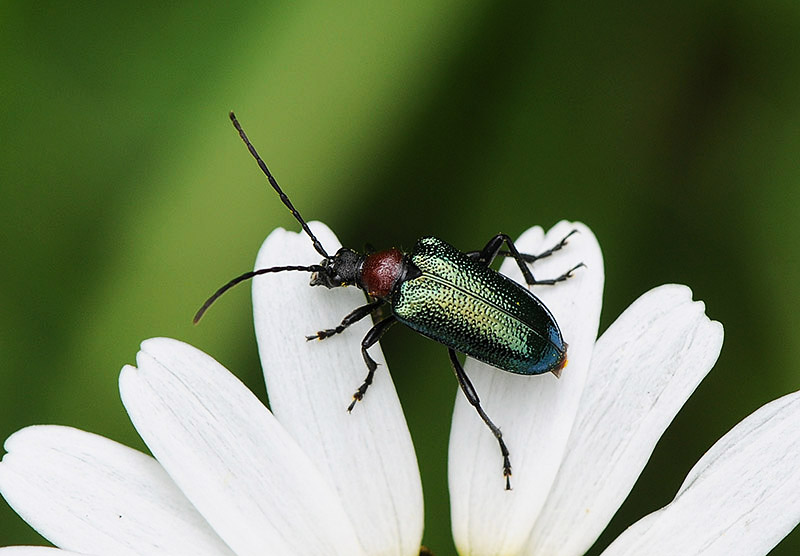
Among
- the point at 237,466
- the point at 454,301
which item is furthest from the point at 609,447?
the point at 237,466

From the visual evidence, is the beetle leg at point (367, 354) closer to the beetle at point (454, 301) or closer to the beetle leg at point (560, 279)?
the beetle at point (454, 301)

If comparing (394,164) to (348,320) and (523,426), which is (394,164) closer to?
(348,320)

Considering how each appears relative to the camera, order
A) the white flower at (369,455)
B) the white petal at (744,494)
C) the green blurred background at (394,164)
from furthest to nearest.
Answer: the green blurred background at (394,164) < the white flower at (369,455) < the white petal at (744,494)

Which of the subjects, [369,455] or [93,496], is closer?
[93,496]

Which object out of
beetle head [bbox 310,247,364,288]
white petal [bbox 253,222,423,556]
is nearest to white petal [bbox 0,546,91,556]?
white petal [bbox 253,222,423,556]

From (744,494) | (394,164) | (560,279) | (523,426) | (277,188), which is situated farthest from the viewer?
(394,164)

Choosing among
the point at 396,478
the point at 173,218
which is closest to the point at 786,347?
the point at 396,478

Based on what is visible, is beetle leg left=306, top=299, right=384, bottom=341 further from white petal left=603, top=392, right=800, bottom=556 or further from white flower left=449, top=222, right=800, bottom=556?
white petal left=603, top=392, right=800, bottom=556

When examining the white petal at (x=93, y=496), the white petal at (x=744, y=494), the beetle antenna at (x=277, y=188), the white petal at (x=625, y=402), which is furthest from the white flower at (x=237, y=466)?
the white petal at (x=744, y=494)
